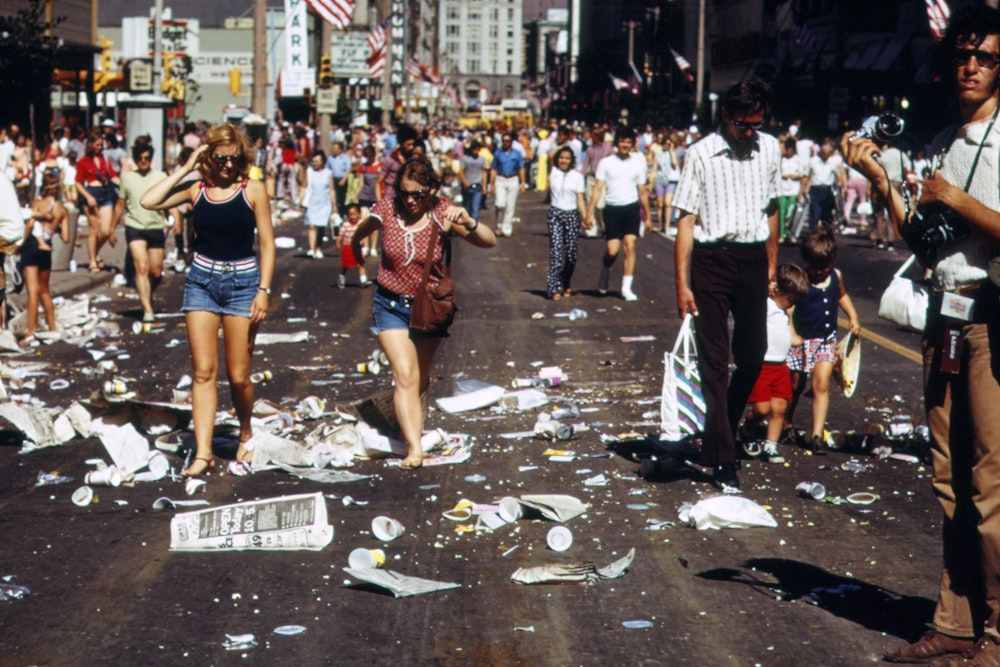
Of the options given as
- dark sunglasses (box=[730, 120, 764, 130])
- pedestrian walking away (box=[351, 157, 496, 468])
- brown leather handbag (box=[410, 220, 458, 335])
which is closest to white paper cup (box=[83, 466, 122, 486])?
pedestrian walking away (box=[351, 157, 496, 468])

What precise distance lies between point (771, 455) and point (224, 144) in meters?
3.64

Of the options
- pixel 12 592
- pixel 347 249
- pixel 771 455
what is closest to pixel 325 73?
pixel 347 249

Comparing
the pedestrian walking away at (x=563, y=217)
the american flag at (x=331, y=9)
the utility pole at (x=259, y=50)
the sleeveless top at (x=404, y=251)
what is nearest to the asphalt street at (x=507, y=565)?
the sleeveless top at (x=404, y=251)

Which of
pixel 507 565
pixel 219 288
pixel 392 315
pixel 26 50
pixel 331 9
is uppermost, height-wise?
pixel 331 9

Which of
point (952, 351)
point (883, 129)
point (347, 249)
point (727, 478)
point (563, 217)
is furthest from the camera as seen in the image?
point (347, 249)

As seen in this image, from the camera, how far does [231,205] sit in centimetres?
817

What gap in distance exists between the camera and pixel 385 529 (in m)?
6.71

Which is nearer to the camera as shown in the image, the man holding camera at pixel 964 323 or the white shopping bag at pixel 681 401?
the man holding camera at pixel 964 323

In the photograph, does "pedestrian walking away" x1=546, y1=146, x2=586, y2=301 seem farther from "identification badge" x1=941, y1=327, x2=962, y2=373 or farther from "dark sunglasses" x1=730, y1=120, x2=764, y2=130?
"identification badge" x1=941, y1=327, x2=962, y2=373

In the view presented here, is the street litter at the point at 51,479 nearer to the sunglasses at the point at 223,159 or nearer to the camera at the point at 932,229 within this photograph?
the sunglasses at the point at 223,159

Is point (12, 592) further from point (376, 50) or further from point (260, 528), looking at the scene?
point (376, 50)

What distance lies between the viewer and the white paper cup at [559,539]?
652 cm

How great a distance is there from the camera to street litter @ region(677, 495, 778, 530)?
22.9 ft

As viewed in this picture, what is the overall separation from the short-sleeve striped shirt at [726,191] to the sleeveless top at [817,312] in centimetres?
112
